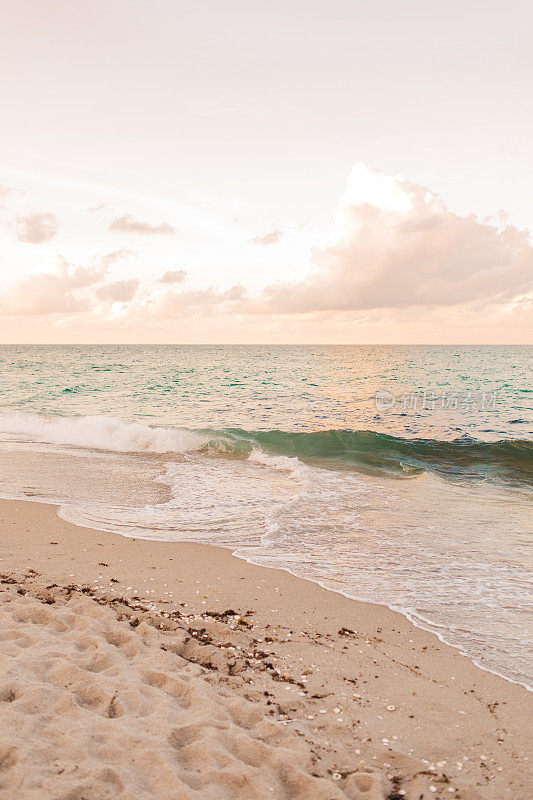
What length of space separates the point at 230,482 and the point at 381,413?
16.7m

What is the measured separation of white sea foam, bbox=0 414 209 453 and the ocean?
0.08 m

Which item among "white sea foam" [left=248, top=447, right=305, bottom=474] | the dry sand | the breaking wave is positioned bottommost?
"white sea foam" [left=248, top=447, right=305, bottom=474]

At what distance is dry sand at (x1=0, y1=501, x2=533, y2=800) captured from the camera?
304cm

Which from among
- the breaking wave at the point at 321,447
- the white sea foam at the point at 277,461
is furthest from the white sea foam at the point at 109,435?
the white sea foam at the point at 277,461

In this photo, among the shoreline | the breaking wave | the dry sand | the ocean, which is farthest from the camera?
the breaking wave

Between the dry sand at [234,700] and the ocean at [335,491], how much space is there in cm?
89

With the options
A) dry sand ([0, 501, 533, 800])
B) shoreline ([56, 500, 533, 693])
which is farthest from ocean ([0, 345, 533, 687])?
dry sand ([0, 501, 533, 800])

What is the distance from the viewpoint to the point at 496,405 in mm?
32312

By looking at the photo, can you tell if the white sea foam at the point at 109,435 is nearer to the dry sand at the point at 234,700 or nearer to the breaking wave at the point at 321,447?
the breaking wave at the point at 321,447

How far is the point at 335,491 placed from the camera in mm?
12438

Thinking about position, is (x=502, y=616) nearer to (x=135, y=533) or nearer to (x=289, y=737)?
(x=289, y=737)

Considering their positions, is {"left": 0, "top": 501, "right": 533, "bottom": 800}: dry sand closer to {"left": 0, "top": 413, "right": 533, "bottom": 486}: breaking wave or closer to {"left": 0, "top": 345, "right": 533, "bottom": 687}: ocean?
{"left": 0, "top": 345, "right": 533, "bottom": 687}: ocean

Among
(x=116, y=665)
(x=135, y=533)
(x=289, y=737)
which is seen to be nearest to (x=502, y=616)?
(x=289, y=737)

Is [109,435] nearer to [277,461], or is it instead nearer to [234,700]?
[277,461]
